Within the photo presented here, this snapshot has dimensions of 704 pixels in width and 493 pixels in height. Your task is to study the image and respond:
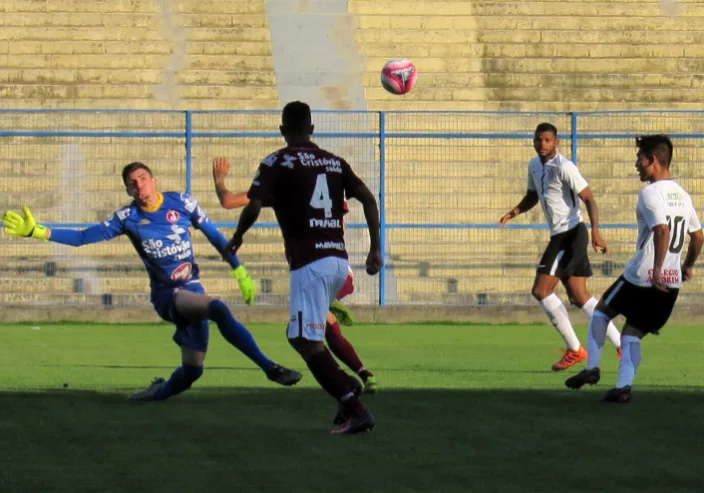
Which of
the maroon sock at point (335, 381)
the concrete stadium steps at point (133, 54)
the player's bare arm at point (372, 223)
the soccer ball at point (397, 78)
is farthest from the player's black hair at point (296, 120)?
the concrete stadium steps at point (133, 54)

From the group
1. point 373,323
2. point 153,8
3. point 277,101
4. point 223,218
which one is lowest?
point 373,323

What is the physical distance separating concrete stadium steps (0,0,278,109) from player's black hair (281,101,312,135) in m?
15.6

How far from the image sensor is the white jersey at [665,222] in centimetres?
1002

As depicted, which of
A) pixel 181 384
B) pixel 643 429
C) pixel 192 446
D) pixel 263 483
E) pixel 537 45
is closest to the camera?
pixel 263 483

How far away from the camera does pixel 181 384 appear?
1005 centimetres

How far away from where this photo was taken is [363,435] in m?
8.17

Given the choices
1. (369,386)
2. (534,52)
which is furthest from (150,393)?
(534,52)

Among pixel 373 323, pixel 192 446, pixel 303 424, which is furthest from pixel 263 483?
pixel 373 323

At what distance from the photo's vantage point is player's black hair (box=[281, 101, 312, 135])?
8.52 meters

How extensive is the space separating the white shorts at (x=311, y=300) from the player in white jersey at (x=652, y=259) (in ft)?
8.33

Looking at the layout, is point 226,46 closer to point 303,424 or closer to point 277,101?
point 277,101

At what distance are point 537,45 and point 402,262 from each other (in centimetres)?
780

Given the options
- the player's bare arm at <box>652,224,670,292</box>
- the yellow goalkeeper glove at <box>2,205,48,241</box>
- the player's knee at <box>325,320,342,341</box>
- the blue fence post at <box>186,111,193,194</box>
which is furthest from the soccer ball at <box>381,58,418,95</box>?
the yellow goalkeeper glove at <box>2,205,48,241</box>

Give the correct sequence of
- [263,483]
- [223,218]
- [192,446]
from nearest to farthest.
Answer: [263,483] → [192,446] → [223,218]
